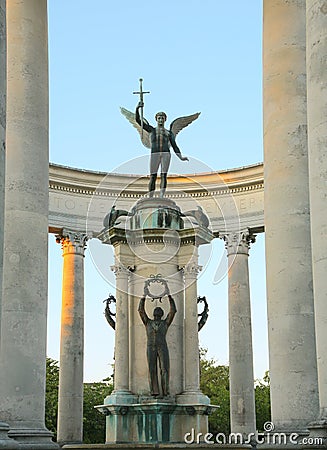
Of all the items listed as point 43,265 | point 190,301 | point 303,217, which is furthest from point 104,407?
point 303,217

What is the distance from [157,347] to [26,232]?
130 ft

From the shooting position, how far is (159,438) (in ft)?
387

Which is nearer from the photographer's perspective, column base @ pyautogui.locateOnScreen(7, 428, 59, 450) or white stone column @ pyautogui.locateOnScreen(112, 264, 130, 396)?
column base @ pyautogui.locateOnScreen(7, 428, 59, 450)

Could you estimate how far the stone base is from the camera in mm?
119125

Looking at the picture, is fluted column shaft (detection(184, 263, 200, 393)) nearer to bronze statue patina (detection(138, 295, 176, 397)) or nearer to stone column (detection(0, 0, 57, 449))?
bronze statue patina (detection(138, 295, 176, 397))

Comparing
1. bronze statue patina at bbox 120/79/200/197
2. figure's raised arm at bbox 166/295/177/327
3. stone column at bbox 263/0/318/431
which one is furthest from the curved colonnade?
bronze statue patina at bbox 120/79/200/197

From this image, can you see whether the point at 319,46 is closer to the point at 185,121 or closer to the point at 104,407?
the point at 104,407

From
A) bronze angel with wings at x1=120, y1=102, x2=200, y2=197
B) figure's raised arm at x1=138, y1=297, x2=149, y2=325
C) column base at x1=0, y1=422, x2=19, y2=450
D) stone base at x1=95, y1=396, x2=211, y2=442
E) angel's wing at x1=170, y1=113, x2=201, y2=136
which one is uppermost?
angel's wing at x1=170, y1=113, x2=201, y2=136

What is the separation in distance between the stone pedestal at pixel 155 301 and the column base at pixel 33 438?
3407 centimetres

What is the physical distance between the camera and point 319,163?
218ft

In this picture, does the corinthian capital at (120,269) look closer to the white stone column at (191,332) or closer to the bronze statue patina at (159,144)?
the white stone column at (191,332)

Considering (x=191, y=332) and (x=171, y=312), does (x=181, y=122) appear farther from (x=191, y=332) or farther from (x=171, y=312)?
(x=171, y=312)

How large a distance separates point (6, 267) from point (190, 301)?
47.3m

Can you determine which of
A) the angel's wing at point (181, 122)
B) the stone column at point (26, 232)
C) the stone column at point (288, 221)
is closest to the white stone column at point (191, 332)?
the stone column at point (288, 221)
